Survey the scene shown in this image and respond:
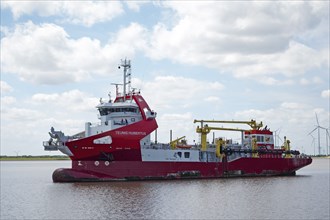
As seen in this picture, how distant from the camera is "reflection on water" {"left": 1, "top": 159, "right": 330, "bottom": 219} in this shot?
27.0m

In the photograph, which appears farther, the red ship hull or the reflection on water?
the red ship hull

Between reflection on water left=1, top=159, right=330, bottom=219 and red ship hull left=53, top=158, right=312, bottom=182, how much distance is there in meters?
1.03

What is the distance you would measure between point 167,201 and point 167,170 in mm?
13894

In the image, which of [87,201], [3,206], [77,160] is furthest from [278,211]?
[77,160]

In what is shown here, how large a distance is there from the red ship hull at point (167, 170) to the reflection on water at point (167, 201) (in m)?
1.03

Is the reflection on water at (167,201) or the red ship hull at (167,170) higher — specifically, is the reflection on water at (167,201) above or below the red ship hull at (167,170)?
below

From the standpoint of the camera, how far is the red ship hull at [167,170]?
4247 centimetres

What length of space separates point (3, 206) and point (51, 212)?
200 inches

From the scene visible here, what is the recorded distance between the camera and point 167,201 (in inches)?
1246

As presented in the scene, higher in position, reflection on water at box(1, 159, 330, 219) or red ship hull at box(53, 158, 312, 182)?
red ship hull at box(53, 158, 312, 182)

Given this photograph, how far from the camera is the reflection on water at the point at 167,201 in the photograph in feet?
88.4

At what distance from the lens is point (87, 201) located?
31422mm

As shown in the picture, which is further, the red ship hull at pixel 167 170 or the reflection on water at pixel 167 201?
the red ship hull at pixel 167 170

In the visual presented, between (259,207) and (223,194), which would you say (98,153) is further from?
(259,207)
